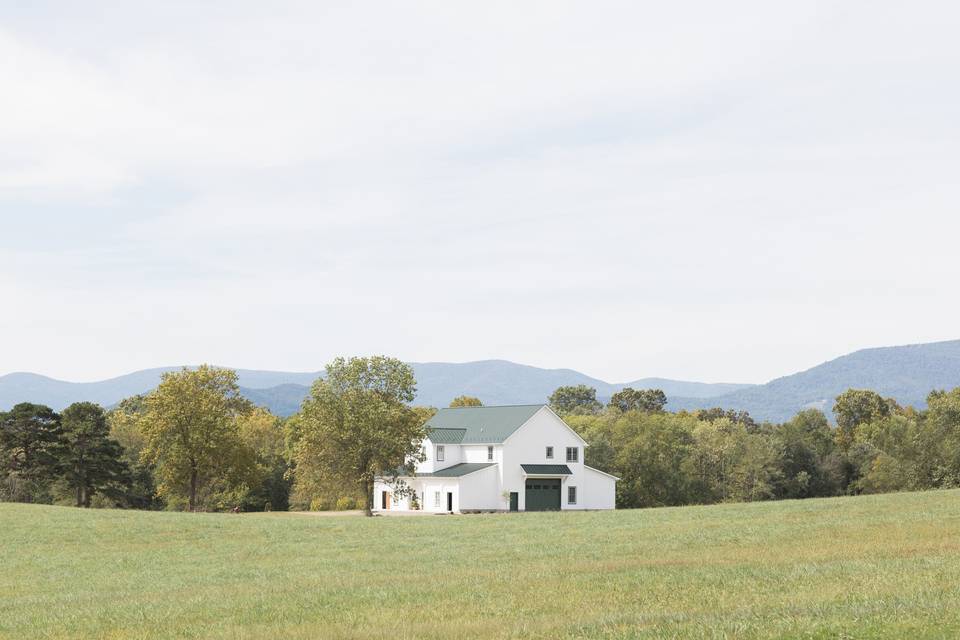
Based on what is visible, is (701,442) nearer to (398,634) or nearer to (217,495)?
(217,495)

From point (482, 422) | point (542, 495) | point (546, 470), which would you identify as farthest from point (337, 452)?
point (542, 495)

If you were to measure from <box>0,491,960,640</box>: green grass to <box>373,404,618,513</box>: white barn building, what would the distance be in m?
45.0

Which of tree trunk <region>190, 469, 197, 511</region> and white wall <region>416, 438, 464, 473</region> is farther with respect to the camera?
white wall <region>416, 438, 464, 473</region>

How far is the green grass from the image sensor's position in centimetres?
1678

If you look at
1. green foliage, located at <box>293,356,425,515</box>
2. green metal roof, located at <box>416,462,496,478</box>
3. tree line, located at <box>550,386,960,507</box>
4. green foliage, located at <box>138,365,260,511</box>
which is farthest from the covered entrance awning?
green foliage, located at <box>138,365,260,511</box>

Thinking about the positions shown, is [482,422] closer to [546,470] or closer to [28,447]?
[546,470]

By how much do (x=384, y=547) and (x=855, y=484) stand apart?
10464 cm

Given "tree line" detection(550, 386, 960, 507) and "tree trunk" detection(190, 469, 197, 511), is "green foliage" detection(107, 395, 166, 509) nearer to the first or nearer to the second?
"tree trunk" detection(190, 469, 197, 511)

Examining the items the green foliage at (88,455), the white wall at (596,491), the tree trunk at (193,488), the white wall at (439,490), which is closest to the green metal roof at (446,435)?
the white wall at (439,490)

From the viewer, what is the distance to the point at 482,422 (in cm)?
10162

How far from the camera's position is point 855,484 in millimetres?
131875

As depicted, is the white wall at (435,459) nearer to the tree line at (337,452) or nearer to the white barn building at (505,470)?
the white barn building at (505,470)

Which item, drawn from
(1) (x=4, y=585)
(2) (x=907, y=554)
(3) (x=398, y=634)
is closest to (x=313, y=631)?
(3) (x=398, y=634)

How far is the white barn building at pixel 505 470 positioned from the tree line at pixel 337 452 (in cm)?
429
